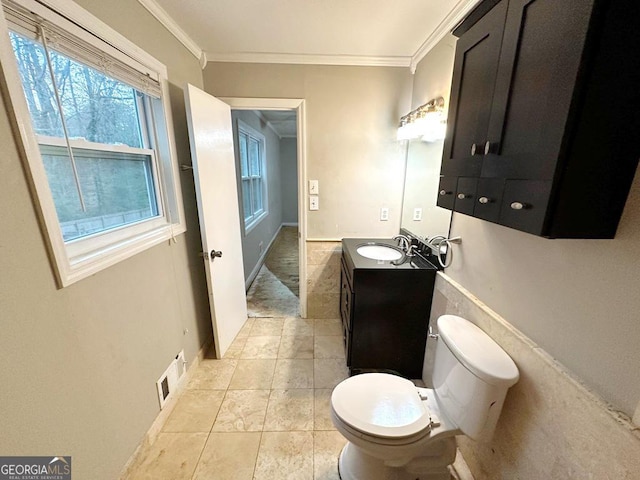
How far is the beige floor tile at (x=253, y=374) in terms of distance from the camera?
5.75 feet

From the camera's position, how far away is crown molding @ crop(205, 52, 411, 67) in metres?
1.97

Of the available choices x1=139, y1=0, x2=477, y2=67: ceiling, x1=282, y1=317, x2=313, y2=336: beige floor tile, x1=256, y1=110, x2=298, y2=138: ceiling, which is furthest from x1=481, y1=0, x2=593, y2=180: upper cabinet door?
x1=256, y1=110, x2=298, y2=138: ceiling

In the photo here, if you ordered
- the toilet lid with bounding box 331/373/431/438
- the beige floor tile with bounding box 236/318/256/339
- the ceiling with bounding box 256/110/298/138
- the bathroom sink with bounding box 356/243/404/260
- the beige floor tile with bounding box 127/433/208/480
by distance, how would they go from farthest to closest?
the ceiling with bounding box 256/110/298/138, the beige floor tile with bounding box 236/318/256/339, the bathroom sink with bounding box 356/243/404/260, the beige floor tile with bounding box 127/433/208/480, the toilet lid with bounding box 331/373/431/438

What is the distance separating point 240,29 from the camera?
64.4 inches

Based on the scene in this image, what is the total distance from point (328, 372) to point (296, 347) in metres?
0.38

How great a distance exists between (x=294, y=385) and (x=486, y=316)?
51.7 inches

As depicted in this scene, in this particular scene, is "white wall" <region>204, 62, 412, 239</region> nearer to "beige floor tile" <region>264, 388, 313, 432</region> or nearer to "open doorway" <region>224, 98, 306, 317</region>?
"open doorway" <region>224, 98, 306, 317</region>

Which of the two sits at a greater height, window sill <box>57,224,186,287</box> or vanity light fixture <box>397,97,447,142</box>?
vanity light fixture <box>397,97,447,142</box>

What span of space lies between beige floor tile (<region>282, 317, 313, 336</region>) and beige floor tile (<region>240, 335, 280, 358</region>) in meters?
0.14

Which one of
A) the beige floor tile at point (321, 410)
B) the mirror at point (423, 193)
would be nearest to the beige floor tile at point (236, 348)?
the beige floor tile at point (321, 410)

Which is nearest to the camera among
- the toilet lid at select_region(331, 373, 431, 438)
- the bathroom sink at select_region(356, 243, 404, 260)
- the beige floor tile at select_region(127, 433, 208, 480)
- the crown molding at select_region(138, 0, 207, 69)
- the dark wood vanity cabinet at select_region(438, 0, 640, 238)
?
the dark wood vanity cabinet at select_region(438, 0, 640, 238)

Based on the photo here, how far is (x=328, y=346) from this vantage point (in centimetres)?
215

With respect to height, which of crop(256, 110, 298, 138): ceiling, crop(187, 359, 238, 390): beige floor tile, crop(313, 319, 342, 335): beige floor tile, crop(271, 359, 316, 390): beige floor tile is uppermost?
crop(256, 110, 298, 138): ceiling

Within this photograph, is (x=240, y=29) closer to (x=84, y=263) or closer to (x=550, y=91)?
(x=84, y=263)
